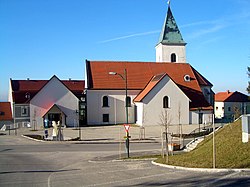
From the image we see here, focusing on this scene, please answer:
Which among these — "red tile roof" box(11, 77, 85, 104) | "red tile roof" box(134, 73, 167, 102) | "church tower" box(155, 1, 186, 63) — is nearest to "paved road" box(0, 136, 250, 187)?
"red tile roof" box(134, 73, 167, 102)

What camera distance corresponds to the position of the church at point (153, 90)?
5038cm

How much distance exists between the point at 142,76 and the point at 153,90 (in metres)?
8.33

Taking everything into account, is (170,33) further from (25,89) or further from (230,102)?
(25,89)

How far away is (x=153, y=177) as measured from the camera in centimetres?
1360

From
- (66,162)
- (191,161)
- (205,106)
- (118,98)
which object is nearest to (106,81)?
(118,98)

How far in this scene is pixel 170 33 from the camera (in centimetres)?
6556

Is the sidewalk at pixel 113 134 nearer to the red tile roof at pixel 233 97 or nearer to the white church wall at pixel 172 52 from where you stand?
the white church wall at pixel 172 52

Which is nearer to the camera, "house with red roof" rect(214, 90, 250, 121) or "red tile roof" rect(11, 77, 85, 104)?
"red tile roof" rect(11, 77, 85, 104)

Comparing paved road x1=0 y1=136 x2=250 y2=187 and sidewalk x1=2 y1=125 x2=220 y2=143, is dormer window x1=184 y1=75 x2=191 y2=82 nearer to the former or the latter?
sidewalk x1=2 y1=125 x2=220 y2=143

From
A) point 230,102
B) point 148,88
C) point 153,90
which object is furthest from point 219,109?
point 153,90

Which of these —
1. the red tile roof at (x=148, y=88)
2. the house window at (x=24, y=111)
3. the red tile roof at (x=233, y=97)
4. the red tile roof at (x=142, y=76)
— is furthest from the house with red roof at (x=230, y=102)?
the house window at (x=24, y=111)

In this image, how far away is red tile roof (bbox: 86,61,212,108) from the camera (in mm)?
55281

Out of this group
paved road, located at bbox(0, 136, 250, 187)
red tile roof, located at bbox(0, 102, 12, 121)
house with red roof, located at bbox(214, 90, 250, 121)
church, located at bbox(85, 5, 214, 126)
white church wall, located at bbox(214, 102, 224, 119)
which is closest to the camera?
paved road, located at bbox(0, 136, 250, 187)

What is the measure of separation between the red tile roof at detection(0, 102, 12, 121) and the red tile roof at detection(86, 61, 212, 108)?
687 inches
